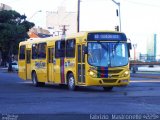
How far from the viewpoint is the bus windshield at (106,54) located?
25031 mm

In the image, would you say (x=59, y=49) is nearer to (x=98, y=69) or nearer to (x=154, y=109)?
(x=98, y=69)

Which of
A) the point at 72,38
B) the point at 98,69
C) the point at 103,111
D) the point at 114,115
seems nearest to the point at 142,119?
the point at 114,115

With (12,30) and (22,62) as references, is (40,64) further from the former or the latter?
(12,30)

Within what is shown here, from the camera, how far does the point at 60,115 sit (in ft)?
46.3

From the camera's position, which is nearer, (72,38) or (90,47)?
(90,47)

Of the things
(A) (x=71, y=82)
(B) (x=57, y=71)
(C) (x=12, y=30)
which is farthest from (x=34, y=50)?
(C) (x=12, y=30)

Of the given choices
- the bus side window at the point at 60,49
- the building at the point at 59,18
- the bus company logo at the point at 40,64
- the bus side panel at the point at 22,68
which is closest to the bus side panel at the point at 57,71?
the bus side window at the point at 60,49

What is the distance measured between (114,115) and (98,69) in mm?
11019

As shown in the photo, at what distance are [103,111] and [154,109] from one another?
5.71 feet

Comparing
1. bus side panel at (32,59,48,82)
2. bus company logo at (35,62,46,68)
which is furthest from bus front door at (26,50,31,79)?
bus company logo at (35,62,46,68)

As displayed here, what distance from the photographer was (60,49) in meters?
28.1

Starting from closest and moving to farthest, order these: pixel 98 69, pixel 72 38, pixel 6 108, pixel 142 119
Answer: pixel 142 119, pixel 6 108, pixel 98 69, pixel 72 38

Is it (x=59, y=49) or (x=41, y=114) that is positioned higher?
(x=59, y=49)

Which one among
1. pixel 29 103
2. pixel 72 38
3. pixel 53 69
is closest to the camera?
pixel 29 103
